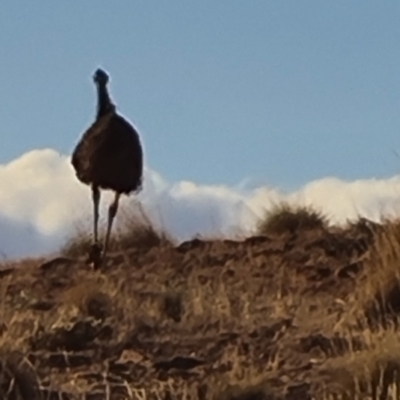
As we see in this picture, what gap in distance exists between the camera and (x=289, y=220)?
21375 mm

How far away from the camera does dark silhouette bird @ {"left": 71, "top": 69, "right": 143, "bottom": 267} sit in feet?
68.9

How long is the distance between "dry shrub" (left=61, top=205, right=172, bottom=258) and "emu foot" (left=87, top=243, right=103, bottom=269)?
5.01 feet

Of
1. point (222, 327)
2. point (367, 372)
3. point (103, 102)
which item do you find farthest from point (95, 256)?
point (367, 372)

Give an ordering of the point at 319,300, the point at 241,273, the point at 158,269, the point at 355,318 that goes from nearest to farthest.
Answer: the point at 355,318
the point at 319,300
the point at 241,273
the point at 158,269

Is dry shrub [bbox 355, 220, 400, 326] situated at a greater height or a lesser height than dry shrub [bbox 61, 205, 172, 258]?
lesser

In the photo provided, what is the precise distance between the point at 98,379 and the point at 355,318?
2108mm

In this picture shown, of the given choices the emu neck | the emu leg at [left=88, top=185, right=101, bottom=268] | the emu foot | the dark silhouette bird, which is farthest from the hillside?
the emu neck

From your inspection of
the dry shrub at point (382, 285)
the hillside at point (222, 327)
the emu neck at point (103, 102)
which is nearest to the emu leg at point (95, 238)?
the hillside at point (222, 327)

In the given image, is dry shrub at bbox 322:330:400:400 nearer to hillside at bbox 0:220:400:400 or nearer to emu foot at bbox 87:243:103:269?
hillside at bbox 0:220:400:400

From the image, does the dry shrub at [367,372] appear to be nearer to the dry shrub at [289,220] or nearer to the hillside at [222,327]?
the hillside at [222,327]

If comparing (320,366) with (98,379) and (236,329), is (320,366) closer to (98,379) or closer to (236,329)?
(98,379)

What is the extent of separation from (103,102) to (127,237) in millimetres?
1707

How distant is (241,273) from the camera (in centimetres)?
1739

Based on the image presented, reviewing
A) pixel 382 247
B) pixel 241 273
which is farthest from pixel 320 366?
pixel 241 273
